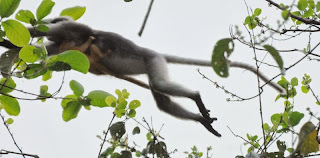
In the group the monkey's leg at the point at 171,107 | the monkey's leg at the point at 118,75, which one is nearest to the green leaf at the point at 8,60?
the monkey's leg at the point at 118,75

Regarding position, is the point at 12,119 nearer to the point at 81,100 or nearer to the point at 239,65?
the point at 81,100

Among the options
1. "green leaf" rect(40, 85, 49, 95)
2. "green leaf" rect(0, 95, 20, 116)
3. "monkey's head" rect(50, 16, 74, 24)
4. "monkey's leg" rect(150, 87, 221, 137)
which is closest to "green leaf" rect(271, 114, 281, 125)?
"monkey's leg" rect(150, 87, 221, 137)

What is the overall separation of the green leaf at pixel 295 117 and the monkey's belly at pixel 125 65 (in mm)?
2067

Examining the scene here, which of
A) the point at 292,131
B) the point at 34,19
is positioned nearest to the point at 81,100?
the point at 34,19

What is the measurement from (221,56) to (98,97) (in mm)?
1388

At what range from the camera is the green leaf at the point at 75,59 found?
2.12 meters

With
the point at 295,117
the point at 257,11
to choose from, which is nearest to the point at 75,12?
the point at 257,11

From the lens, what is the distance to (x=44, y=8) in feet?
7.51

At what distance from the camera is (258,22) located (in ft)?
10.3

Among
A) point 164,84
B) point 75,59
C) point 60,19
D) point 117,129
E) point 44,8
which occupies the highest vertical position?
point 60,19

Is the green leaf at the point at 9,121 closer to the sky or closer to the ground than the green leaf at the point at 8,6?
closer to the ground

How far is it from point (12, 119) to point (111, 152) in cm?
77

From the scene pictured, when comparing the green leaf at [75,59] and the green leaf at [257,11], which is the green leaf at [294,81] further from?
the green leaf at [75,59]

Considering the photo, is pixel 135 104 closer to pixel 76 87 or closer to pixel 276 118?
pixel 76 87
